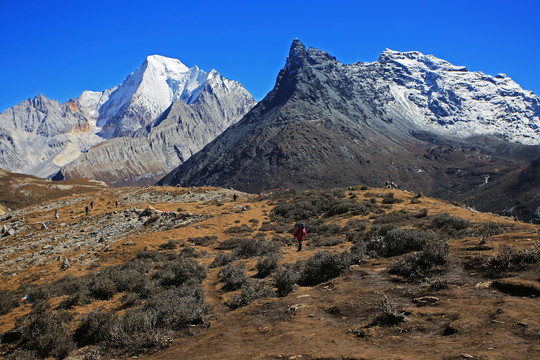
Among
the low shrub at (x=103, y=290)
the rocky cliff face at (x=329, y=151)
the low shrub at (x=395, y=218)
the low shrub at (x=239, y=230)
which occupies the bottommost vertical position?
the low shrub at (x=103, y=290)

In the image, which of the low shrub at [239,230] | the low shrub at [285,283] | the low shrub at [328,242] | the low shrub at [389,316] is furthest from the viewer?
the low shrub at [239,230]

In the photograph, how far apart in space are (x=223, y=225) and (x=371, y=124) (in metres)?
170

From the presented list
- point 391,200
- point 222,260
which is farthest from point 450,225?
point 391,200

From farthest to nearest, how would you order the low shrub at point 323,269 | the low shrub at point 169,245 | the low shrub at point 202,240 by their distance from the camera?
the low shrub at point 202,240 < the low shrub at point 169,245 < the low shrub at point 323,269

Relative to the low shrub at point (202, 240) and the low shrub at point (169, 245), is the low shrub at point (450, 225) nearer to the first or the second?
the low shrub at point (202, 240)

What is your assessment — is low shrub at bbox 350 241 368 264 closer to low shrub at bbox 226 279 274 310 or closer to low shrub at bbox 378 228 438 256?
low shrub at bbox 378 228 438 256

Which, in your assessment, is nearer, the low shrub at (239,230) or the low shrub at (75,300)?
the low shrub at (75,300)

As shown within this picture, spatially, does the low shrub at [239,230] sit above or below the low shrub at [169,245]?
above

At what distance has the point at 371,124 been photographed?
179m

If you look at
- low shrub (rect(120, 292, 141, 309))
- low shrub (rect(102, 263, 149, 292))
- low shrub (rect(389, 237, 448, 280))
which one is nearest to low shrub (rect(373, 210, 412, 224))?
low shrub (rect(389, 237, 448, 280))

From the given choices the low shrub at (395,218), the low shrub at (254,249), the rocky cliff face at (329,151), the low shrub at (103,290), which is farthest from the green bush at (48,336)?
the rocky cliff face at (329,151)

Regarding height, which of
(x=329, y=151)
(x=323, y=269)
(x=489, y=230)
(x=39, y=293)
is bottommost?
(x=39, y=293)

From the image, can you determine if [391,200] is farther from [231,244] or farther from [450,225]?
[231,244]

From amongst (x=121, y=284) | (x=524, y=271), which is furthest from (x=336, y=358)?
(x=121, y=284)
